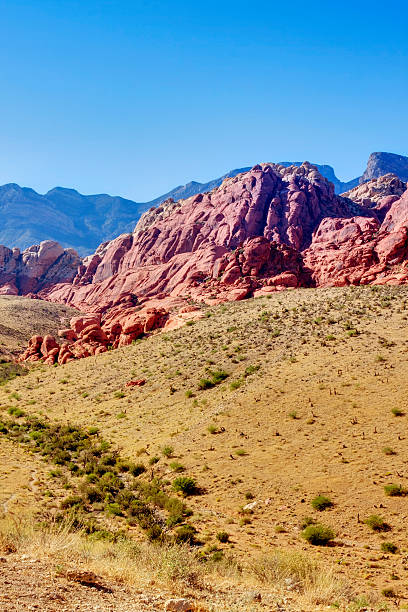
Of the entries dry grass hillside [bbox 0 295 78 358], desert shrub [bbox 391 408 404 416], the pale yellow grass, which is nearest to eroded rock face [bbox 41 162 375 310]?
dry grass hillside [bbox 0 295 78 358]

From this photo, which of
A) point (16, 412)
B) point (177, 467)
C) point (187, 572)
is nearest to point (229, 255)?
point (16, 412)

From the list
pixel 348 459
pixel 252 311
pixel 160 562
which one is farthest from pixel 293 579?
pixel 252 311

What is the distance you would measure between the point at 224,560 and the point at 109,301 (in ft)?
268

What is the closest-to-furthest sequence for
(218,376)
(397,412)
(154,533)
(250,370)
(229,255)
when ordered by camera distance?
(154,533) < (397,412) < (250,370) < (218,376) < (229,255)

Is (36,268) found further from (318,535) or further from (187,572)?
(187,572)

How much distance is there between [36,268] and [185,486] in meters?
132

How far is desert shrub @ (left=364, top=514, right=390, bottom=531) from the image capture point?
49.5 ft

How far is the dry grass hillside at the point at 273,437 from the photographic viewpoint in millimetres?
12617

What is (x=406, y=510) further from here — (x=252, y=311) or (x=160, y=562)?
(x=252, y=311)

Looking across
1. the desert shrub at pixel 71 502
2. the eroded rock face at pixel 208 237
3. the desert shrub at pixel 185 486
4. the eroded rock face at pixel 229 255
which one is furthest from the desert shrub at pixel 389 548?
the eroded rock face at pixel 208 237

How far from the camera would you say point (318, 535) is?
14758mm

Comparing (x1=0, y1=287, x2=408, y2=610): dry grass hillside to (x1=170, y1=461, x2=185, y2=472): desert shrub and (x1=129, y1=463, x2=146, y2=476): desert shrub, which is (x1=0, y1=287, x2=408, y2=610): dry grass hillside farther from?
(x1=129, y1=463, x2=146, y2=476): desert shrub

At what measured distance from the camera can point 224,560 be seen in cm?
1300

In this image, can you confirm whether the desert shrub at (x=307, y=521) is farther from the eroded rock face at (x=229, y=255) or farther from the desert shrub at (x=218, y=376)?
the eroded rock face at (x=229, y=255)
